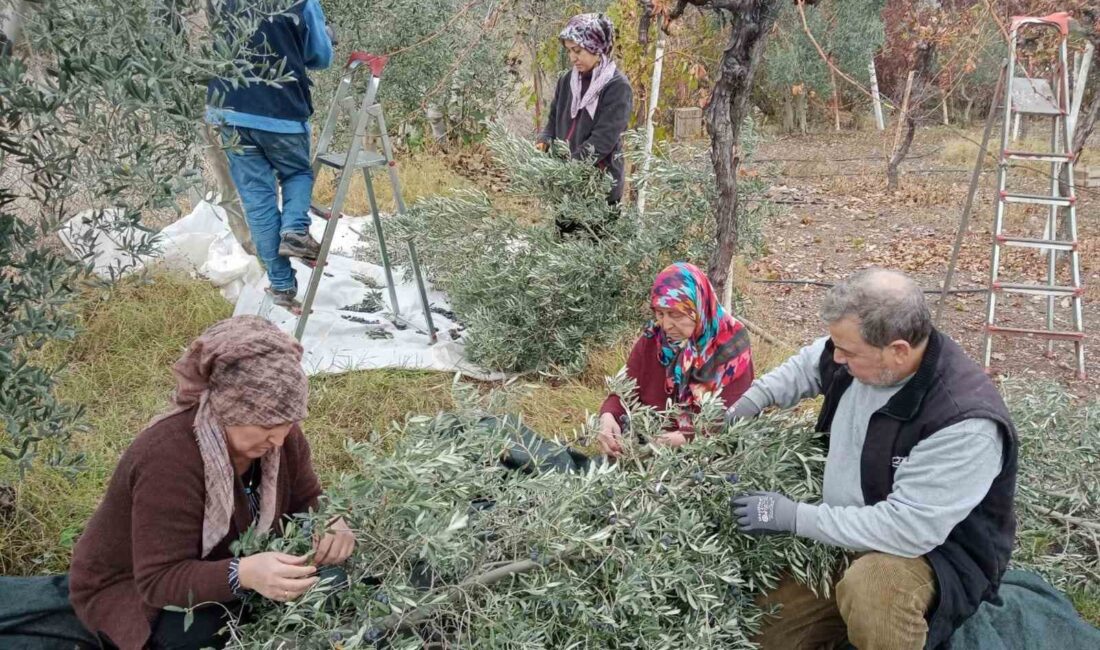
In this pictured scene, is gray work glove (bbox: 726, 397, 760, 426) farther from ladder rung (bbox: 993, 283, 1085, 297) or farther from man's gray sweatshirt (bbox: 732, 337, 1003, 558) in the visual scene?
ladder rung (bbox: 993, 283, 1085, 297)

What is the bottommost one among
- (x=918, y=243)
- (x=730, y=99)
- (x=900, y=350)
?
(x=918, y=243)

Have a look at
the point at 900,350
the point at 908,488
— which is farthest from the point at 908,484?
the point at 900,350

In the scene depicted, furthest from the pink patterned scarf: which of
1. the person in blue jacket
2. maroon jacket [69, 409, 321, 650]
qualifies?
maroon jacket [69, 409, 321, 650]

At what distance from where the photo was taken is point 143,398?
4.18 metres

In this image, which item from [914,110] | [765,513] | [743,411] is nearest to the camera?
[765,513]

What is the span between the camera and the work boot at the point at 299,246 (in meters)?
4.53

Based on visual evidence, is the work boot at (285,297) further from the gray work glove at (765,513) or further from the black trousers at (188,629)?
the gray work glove at (765,513)

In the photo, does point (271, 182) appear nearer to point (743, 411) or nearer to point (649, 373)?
point (649, 373)

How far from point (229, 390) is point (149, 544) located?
1.38 feet

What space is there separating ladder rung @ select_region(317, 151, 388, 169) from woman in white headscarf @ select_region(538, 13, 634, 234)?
106cm

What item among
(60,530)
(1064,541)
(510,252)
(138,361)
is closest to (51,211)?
(60,530)

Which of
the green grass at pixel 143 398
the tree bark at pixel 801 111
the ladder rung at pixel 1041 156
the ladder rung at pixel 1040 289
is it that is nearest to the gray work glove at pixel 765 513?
the green grass at pixel 143 398

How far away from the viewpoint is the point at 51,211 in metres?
2.12

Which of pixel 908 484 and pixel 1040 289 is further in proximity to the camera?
pixel 1040 289
